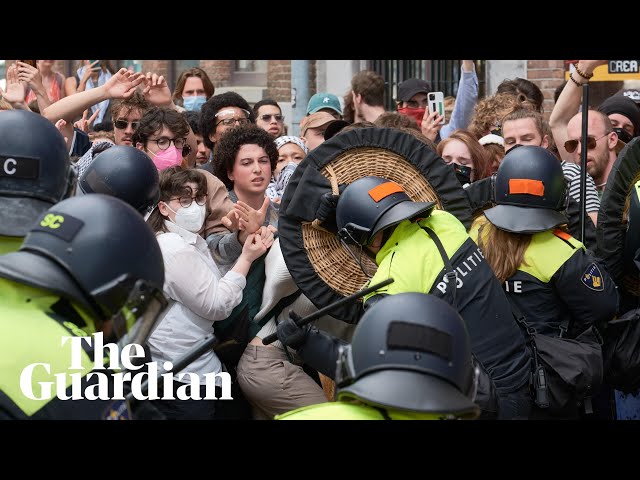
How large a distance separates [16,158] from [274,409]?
74.8 inches

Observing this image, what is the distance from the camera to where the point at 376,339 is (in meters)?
2.55

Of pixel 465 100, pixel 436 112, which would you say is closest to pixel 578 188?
pixel 436 112

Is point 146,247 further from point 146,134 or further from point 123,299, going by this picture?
Answer: point 146,134

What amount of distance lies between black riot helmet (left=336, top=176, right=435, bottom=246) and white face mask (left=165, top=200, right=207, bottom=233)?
2.87 feet

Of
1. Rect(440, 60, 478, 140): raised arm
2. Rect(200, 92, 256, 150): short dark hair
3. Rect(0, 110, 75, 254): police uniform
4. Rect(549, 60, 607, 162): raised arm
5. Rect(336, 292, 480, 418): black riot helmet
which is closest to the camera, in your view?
Rect(336, 292, 480, 418): black riot helmet

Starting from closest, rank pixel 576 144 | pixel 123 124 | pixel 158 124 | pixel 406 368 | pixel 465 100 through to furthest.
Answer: pixel 406 368, pixel 158 124, pixel 576 144, pixel 123 124, pixel 465 100

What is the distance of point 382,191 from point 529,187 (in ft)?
2.51

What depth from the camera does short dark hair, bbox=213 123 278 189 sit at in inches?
211

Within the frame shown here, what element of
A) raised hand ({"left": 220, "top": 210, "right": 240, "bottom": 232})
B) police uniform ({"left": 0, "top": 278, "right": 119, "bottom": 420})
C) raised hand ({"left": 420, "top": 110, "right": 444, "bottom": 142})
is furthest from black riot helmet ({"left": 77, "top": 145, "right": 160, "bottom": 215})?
raised hand ({"left": 420, "top": 110, "right": 444, "bottom": 142})

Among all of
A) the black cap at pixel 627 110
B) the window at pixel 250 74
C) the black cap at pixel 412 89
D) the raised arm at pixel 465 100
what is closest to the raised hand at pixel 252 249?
the black cap at pixel 627 110

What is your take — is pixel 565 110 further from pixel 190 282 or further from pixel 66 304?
pixel 66 304

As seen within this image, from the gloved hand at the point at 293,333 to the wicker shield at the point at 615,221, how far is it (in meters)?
1.76

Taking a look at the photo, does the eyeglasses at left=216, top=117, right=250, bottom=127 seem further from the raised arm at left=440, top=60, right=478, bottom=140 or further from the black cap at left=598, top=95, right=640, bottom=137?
the black cap at left=598, top=95, right=640, bottom=137

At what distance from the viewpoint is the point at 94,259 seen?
266 centimetres
